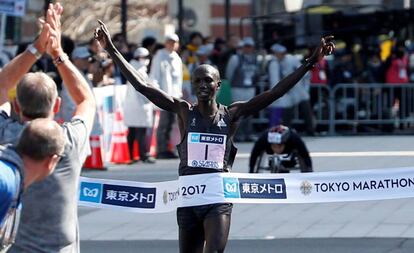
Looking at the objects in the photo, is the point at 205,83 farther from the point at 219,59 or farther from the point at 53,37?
the point at 219,59

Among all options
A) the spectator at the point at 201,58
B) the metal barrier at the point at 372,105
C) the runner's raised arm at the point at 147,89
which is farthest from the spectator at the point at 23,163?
the metal barrier at the point at 372,105

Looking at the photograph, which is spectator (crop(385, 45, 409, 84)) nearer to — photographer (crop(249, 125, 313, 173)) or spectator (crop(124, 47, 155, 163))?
spectator (crop(124, 47, 155, 163))

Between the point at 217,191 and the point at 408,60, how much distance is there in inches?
695

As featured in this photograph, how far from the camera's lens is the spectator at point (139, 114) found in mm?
18234

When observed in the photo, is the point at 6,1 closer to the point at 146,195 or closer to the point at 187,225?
the point at 146,195

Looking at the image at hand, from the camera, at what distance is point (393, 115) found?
23.9 m

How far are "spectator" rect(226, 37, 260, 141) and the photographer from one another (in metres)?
8.21

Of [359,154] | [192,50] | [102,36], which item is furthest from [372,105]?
[102,36]

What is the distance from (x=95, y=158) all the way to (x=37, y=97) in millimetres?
12149

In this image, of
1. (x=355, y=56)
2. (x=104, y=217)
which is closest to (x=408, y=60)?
(x=355, y=56)

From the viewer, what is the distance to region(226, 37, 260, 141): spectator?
72.2ft

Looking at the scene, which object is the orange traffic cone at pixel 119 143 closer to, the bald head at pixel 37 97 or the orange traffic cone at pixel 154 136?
the orange traffic cone at pixel 154 136

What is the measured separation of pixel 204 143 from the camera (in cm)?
800

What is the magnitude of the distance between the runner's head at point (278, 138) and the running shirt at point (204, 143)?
534 cm
